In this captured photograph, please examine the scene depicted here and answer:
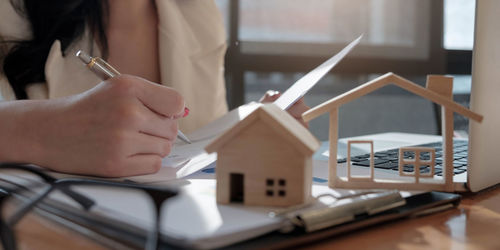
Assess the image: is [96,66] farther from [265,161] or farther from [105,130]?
[265,161]

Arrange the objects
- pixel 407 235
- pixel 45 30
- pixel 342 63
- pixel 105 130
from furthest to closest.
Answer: pixel 342 63 → pixel 45 30 → pixel 105 130 → pixel 407 235

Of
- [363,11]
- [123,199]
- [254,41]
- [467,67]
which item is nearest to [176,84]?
[254,41]

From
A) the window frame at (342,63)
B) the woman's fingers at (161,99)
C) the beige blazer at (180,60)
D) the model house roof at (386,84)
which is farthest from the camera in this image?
the window frame at (342,63)

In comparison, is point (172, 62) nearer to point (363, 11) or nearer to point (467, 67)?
point (363, 11)

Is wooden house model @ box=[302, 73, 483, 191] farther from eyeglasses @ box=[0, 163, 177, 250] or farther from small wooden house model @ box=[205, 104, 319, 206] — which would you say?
eyeglasses @ box=[0, 163, 177, 250]

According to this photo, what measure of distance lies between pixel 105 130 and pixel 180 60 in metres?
0.63

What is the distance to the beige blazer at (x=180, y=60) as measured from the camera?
1.02 m

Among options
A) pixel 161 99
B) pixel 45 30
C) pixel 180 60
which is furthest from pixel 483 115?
pixel 45 30

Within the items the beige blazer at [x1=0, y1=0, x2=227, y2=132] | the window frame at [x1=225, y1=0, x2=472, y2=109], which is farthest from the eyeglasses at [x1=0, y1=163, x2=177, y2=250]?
the window frame at [x1=225, y1=0, x2=472, y2=109]

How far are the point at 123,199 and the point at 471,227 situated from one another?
0.31 metres

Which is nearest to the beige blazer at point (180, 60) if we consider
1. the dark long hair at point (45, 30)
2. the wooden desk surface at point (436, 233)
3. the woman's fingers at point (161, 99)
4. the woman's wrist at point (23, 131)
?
the dark long hair at point (45, 30)

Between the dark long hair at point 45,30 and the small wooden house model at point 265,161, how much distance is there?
768 millimetres

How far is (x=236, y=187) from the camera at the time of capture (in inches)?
16.5

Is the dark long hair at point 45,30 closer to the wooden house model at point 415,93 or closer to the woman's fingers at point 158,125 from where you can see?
the woman's fingers at point 158,125
